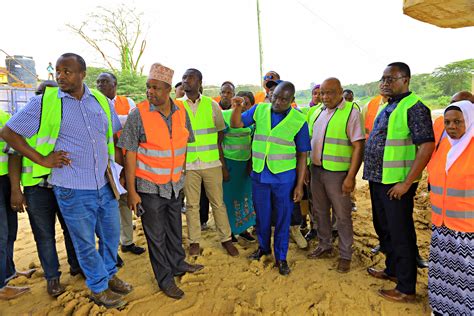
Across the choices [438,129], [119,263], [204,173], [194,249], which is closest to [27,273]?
[119,263]

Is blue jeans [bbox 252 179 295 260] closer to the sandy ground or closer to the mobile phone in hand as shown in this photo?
the sandy ground

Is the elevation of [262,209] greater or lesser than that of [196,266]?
greater

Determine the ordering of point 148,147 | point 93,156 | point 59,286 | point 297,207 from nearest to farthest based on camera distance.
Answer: point 93,156, point 148,147, point 59,286, point 297,207

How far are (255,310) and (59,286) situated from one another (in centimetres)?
187

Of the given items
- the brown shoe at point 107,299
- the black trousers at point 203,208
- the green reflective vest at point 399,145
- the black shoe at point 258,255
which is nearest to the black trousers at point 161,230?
the brown shoe at point 107,299

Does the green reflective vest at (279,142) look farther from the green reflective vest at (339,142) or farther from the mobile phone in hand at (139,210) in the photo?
the mobile phone in hand at (139,210)

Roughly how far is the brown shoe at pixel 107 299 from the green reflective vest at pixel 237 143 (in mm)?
2078

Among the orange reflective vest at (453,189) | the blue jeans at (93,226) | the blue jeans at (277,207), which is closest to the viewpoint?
the orange reflective vest at (453,189)

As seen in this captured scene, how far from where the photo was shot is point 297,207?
4.13m

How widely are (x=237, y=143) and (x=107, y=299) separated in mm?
2246

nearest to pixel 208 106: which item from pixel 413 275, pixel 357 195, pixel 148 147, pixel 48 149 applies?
pixel 148 147

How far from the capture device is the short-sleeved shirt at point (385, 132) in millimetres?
2574

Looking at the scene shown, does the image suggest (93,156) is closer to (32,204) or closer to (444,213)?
(32,204)

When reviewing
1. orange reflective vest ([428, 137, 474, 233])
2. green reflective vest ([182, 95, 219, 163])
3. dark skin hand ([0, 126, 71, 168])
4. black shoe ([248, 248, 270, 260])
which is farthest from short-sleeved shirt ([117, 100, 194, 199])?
orange reflective vest ([428, 137, 474, 233])
